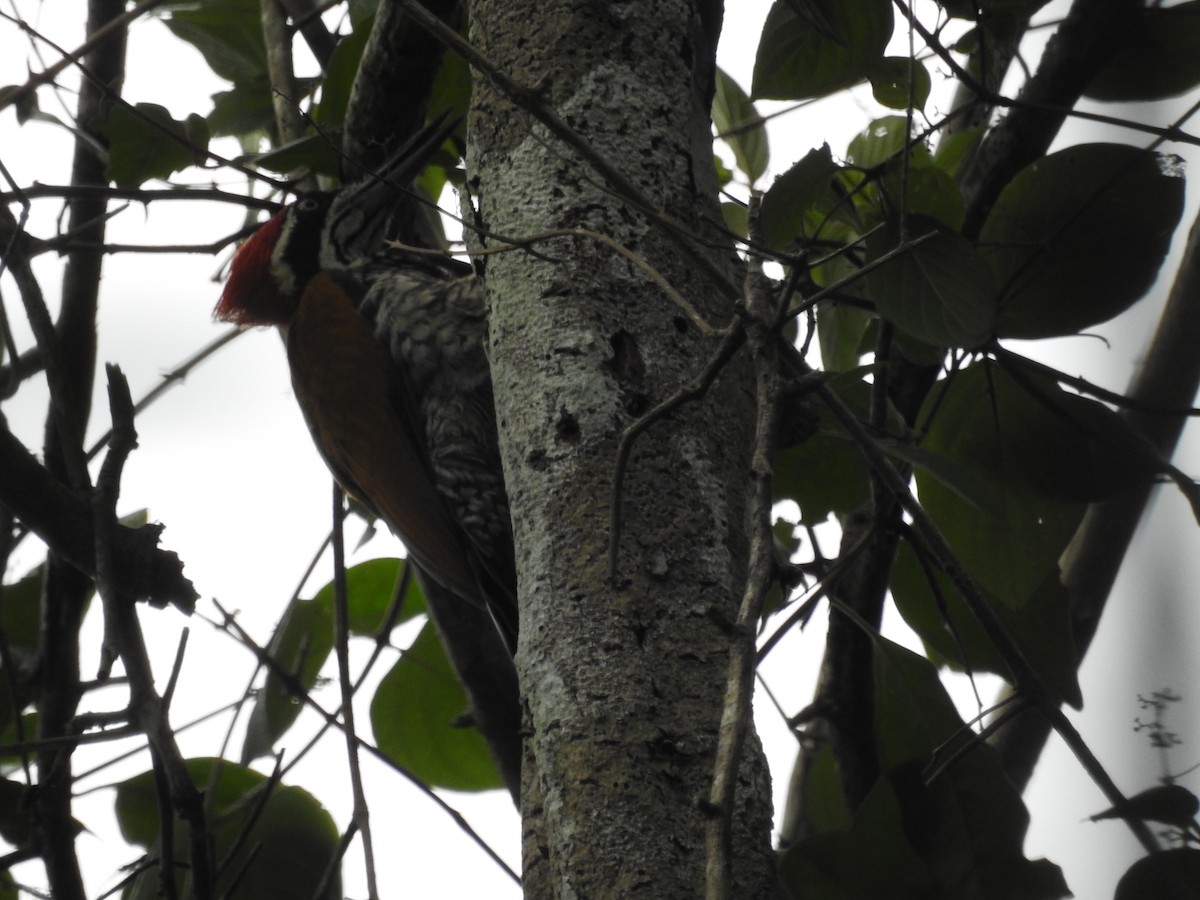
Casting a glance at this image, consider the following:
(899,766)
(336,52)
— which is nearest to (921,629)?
(899,766)

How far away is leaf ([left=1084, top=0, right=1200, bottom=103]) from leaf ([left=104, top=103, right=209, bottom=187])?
4.23 ft

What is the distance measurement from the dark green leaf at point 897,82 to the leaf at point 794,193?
0.91 ft

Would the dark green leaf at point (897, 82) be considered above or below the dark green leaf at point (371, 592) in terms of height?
above

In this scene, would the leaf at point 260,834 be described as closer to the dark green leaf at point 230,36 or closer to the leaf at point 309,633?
the leaf at point 309,633

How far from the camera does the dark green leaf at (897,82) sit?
169cm

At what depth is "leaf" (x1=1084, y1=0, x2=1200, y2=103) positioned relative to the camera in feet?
4.83

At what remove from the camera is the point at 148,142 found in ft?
6.27

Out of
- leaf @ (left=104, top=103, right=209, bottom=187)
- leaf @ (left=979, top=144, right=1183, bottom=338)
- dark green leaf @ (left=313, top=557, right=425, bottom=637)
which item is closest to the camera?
leaf @ (left=979, top=144, right=1183, bottom=338)

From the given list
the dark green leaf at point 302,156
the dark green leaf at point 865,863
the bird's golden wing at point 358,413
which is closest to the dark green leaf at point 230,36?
the dark green leaf at point 302,156

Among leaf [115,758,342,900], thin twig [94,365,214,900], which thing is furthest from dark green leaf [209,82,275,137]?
leaf [115,758,342,900]

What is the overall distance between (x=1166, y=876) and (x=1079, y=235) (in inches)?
34.9

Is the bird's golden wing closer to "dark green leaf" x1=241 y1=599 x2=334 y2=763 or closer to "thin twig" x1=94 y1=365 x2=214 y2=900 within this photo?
"dark green leaf" x1=241 y1=599 x2=334 y2=763

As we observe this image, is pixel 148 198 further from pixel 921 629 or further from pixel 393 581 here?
pixel 921 629

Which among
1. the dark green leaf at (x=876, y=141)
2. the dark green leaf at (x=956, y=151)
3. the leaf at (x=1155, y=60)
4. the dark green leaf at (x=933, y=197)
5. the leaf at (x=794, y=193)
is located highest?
the dark green leaf at (x=876, y=141)
